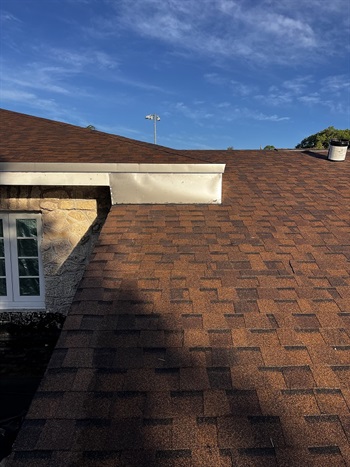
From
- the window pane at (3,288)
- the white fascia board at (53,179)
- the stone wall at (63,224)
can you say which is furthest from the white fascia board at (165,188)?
the window pane at (3,288)

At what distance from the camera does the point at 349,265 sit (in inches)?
151

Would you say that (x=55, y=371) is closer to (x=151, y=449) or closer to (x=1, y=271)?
(x=151, y=449)

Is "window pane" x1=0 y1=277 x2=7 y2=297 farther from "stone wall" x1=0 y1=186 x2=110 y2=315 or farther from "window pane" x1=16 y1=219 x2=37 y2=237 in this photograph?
"window pane" x1=16 y1=219 x2=37 y2=237

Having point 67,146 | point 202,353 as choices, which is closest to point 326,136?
point 67,146

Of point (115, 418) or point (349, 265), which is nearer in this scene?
point (115, 418)

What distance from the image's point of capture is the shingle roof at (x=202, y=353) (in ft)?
6.50

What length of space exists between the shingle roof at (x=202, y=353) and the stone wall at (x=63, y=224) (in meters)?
0.84

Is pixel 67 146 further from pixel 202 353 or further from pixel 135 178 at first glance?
pixel 202 353

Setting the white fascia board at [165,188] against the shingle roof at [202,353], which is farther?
the white fascia board at [165,188]

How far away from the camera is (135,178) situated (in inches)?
199

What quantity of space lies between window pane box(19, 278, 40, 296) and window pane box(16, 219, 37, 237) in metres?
0.81

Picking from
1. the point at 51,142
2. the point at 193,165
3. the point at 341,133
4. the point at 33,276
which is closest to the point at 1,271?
the point at 33,276

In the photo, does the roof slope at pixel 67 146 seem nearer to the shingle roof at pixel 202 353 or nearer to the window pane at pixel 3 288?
the shingle roof at pixel 202 353

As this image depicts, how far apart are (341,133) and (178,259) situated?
38.2 metres
